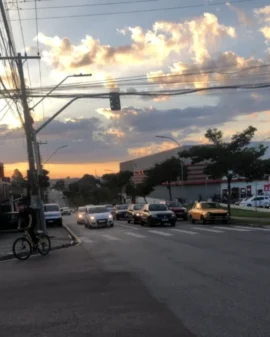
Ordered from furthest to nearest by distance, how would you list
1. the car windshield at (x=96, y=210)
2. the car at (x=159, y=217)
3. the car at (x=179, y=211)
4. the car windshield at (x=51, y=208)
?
the car at (x=179, y=211), the car windshield at (x=51, y=208), the car windshield at (x=96, y=210), the car at (x=159, y=217)

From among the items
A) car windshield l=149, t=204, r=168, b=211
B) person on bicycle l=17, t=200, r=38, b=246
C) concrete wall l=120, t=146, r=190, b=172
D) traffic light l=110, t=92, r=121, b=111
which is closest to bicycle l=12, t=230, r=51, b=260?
person on bicycle l=17, t=200, r=38, b=246

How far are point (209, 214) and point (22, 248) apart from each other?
18952mm

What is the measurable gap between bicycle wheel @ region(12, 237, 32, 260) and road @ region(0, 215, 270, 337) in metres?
0.87

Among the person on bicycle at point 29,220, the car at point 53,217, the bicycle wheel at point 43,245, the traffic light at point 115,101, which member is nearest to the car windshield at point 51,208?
the car at point 53,217

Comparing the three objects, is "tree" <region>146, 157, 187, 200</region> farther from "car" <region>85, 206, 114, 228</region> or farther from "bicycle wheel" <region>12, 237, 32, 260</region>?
"bicycle wheel" <region>12, 237, 32, 260</region>

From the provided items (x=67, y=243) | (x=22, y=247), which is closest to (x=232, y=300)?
(x=22, y=247)

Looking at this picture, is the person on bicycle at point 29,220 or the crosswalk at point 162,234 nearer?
the person on bicycle at point 29,220

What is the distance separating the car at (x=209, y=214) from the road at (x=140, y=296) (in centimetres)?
1781

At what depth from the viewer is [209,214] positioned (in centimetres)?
3203

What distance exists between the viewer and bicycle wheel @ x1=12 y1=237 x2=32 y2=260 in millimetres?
14797

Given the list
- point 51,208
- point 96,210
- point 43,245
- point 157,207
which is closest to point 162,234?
point 43,245

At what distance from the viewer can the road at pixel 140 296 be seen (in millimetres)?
6254

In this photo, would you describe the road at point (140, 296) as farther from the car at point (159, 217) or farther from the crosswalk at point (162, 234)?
the car at point (159, 217)

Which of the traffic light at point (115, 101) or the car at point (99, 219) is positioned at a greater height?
the traffic light at point (115, 101)
